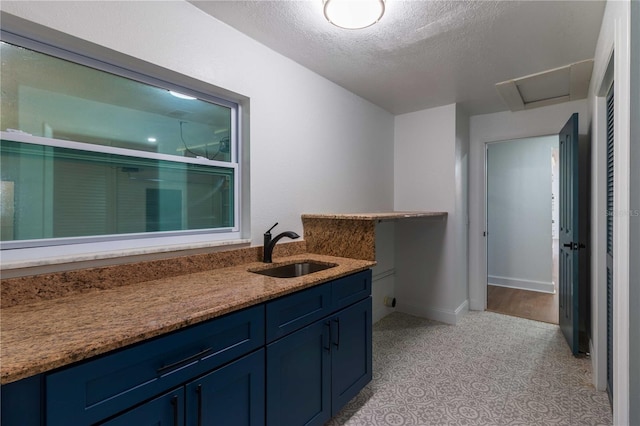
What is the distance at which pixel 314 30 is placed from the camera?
6.41 feet

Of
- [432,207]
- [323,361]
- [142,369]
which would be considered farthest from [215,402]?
[432,207]

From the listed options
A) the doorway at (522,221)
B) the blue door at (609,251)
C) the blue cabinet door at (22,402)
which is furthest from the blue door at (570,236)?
the blue cabinet door at (22,402)

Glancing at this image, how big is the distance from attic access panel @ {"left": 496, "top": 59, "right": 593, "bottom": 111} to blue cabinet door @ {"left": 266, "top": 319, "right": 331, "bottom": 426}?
8.81 ft

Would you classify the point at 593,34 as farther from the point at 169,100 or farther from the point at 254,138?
the point at 169,100

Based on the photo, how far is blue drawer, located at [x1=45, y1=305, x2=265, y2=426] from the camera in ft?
2.75

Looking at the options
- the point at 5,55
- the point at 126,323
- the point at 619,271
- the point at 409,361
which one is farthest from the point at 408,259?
the point at 5,55

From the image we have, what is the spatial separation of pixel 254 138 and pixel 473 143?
293 centimetres

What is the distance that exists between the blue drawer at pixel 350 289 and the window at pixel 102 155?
2.71 ft

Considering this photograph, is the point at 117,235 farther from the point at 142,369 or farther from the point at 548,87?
the point at 548,87

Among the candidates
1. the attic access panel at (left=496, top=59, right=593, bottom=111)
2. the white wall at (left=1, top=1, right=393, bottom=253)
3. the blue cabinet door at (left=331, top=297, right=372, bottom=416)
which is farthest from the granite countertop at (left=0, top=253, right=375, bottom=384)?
the attic access panel at (left=496, top=59, right=593, bottom=111)

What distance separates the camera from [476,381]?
7.29 feet

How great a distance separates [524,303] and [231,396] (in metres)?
4.15

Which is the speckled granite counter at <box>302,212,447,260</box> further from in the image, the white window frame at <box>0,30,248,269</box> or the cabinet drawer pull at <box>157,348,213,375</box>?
the cabinet drawer pull at <box>157,348,213,375</box>

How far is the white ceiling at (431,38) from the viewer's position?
68.7 inches
